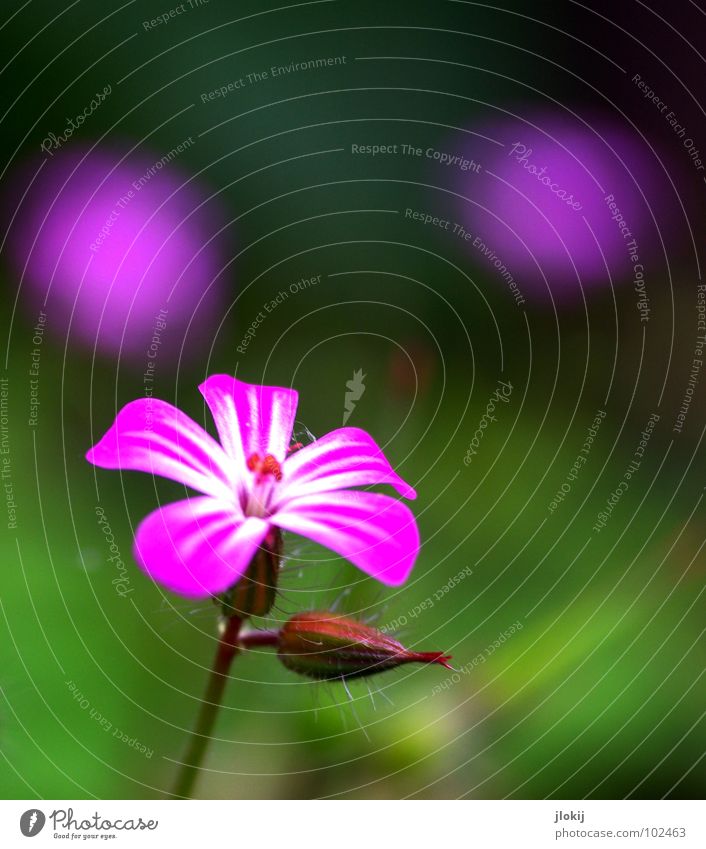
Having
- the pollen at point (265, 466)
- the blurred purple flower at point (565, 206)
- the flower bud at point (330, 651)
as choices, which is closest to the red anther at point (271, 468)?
the pollen at point (265, 466)

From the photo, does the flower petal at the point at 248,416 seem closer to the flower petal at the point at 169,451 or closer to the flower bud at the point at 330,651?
the flower petal at the point at 169,451

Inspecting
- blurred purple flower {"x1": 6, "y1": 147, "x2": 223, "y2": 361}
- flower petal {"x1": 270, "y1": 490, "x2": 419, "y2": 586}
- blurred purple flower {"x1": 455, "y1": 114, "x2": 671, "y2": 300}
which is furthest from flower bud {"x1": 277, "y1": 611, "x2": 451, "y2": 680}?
blurred purple flower {"x1": 455, "y1": 114, "x2": 671, "y2": 300}

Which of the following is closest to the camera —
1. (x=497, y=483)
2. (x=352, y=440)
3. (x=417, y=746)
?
(x=352, y=440)

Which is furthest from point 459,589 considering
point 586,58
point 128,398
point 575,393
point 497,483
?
point 586,58

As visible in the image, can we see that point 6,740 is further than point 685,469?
No

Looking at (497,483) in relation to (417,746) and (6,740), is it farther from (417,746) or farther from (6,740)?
(6,740)

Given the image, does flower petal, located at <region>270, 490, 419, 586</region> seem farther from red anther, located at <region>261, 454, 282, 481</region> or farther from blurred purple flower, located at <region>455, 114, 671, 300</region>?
blurred purple flower, located at <region>455, 114, 671, 300</region>

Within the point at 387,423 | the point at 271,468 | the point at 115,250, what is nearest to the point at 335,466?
the point at 271,468
